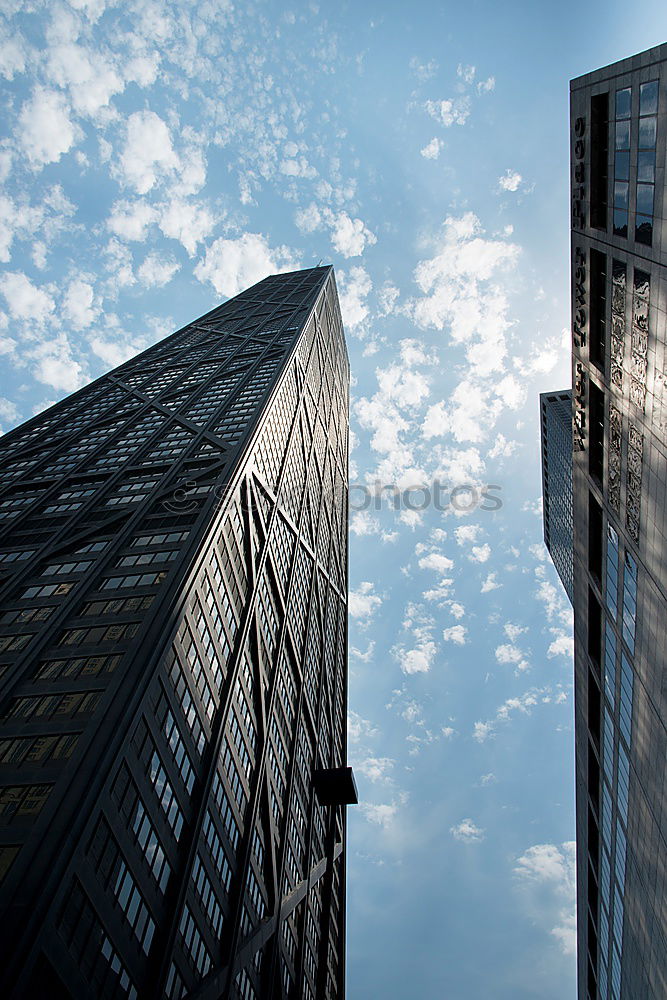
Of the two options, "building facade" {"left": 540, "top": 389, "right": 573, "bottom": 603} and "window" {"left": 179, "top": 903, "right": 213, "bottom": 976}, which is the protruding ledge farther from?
"building facade" {"left": 540, "top": 389, "right": 573, "bottom": 603}

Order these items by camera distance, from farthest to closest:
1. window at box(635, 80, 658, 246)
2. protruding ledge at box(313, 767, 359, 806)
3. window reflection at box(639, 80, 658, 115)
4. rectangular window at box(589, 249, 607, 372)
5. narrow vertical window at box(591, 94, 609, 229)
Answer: protruding ledge at box(313, 767, 359, 806) < rectangular window at box(589, 249, 607, 372) < narrow vertical window at box(591, 94, 609, 229) < window at box(635, 80, 658, 246) < window reflection at box(639, 80, 658, 115)

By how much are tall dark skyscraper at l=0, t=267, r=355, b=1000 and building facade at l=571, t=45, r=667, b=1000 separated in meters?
26.8

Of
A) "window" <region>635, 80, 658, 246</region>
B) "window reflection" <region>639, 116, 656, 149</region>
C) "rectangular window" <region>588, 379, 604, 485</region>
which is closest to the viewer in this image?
"window" <region>635, 80, 658, 246</region>

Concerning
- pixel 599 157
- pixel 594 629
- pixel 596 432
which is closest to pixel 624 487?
pixel 596 432

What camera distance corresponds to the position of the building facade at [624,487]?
3191cm

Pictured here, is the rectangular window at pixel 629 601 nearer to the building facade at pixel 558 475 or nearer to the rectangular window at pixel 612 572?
the rectangular window at pixel 612 572

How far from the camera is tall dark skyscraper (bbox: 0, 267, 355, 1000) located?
2798 cm

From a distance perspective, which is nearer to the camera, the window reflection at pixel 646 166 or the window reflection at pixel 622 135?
the window reflection at pixel 646 166

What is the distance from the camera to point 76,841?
26.8m

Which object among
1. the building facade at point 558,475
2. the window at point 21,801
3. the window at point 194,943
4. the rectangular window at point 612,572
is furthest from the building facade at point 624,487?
the building facade at point 558,475

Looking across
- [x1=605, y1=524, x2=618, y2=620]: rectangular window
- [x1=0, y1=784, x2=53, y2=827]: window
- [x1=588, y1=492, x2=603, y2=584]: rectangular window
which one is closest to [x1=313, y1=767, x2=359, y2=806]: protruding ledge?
[x1=588, y1=492, x2=603, y2=584]: rectangular window

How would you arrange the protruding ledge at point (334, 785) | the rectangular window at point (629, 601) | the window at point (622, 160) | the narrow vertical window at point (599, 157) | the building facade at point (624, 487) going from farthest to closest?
the protruding ledge at point (334, 785) → the rectangular window at point (629, 601) → the narrow vertical window at point (599, 157) → the window at point (622, 160) → the building facade at point (624, 487)

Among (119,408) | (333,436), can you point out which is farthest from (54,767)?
(333,436)

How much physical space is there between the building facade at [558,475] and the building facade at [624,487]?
331 ft
